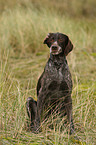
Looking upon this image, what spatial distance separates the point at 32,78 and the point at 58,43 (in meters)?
1.71

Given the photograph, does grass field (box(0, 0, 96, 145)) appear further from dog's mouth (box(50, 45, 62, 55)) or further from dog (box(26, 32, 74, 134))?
dog's mouth (box(50, 45, 62, 55))

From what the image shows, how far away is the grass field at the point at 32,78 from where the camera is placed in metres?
2.62

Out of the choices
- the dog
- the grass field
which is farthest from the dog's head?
the grass field

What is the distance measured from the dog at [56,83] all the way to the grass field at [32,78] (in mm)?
180

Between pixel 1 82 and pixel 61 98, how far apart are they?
751mm

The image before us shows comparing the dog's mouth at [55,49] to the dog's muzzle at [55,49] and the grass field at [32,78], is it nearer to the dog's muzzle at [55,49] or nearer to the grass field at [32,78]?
the dog's muzzle at [55,49]

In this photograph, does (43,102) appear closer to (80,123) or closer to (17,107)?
(17,107)

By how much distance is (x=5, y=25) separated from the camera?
283 inches

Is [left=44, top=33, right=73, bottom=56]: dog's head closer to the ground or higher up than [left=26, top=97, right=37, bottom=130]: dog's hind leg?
higher up

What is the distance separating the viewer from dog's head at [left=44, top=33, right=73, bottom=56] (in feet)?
8.29

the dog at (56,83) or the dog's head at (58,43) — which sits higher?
the dog's head at (58,43)

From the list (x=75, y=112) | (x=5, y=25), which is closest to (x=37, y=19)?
(x=5, y=25)

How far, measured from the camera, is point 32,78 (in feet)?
13.8

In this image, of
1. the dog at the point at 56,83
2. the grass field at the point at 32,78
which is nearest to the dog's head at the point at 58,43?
the dog at the point at 56,83
